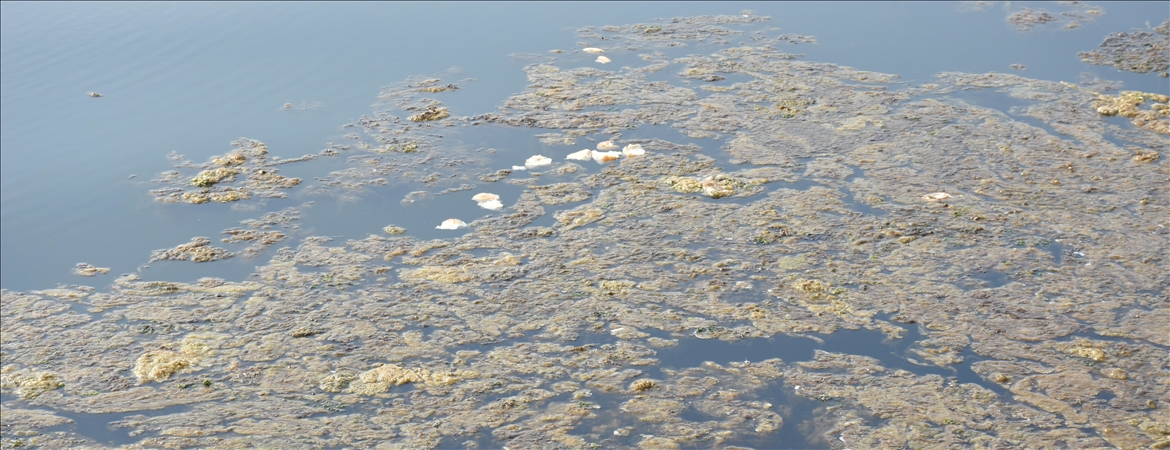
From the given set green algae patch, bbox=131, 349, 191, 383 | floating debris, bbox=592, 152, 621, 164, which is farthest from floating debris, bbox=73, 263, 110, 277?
floating debris, bbox=592, 152, 621, 164

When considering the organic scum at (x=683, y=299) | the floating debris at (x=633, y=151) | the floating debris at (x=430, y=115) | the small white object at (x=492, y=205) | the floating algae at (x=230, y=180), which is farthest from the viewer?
the floating debris at (x=430, y=115)

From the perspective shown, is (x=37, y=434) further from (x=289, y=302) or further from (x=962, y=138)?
(x=962, y=138)

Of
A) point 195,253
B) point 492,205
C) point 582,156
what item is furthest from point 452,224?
point 195,253

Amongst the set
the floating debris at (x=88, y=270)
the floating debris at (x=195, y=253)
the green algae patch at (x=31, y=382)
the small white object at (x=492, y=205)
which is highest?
the small white object at (x=492, y=205)

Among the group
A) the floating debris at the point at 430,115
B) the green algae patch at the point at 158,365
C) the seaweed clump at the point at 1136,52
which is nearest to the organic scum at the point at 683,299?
the green algae patch at the point at 158,365

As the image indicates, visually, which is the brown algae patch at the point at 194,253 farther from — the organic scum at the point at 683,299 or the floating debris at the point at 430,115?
the floating debris at the point at 430,115

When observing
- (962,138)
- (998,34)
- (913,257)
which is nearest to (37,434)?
(913,257)

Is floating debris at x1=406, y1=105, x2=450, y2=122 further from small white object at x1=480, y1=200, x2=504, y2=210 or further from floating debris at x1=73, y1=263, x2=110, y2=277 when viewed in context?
floating debris at x1=73, y1=263, x2=110, y2=277
